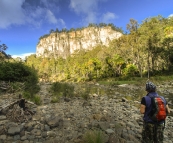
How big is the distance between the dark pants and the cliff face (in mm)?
163998

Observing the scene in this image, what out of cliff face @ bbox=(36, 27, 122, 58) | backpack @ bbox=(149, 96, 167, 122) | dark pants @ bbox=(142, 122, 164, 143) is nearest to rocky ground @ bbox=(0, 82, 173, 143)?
dark pants @ bbox=(142, 122, 164, 143)

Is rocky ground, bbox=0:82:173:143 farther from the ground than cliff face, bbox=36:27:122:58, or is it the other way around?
cliff face, bbox=36:27:122:58

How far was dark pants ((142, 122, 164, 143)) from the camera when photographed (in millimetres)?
3606

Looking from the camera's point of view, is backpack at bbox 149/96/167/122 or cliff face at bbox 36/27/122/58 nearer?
backpack at bbox 149/96/167/122

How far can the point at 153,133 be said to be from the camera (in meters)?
3.70

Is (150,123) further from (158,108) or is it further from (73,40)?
(73,40)

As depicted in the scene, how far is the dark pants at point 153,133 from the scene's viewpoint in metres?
3.61

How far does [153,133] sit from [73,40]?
180538 mm

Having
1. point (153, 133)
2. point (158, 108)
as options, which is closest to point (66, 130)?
point (153, 133)

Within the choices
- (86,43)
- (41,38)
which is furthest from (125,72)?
(41,38)

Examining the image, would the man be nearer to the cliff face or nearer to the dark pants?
the dark pants

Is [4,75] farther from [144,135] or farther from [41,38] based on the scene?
[41,38]

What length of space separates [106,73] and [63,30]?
15824cm

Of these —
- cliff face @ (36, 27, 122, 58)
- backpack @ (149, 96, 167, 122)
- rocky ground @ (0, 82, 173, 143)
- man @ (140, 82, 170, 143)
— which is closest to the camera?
backpack @ (149, 96, 167, 122)
